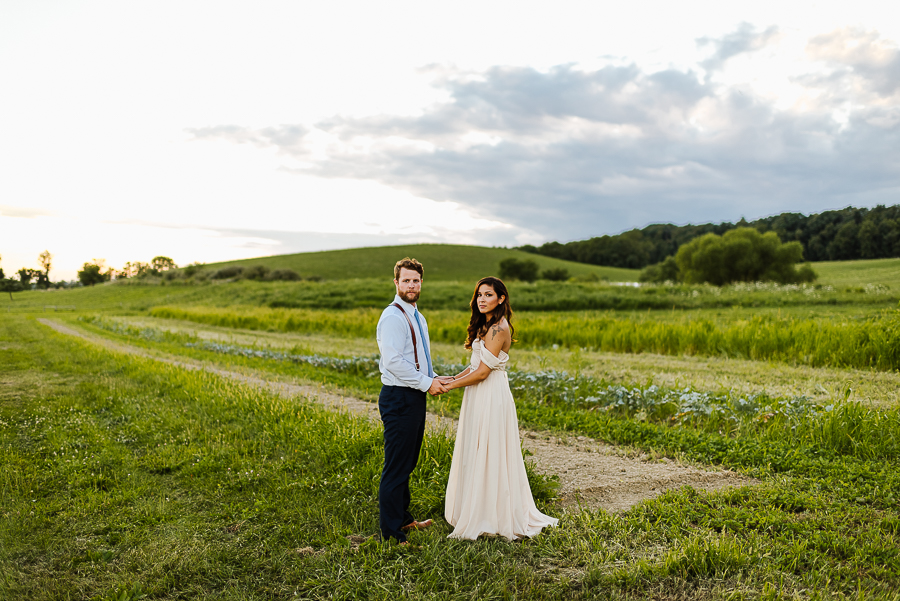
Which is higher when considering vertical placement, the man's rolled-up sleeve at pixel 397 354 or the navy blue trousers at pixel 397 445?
the man's rolled-up sleeve at pixel 397 354

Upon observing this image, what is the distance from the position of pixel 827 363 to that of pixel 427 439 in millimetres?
11265

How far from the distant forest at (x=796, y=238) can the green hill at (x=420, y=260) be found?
21671 mm

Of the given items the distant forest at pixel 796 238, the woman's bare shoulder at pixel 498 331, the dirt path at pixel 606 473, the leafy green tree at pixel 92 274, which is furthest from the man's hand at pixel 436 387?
the leafy green tree at pixel 92 274

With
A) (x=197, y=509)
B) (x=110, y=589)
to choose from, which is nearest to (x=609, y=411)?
(x=197, y=509)

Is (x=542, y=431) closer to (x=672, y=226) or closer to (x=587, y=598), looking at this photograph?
(x=587, y=598)

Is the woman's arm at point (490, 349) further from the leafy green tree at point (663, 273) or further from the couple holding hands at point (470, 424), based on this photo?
the leafy green tree at point (663, 273)

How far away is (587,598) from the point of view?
393 centimetres

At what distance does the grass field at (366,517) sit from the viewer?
163 inches

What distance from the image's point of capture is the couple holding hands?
15.2ft

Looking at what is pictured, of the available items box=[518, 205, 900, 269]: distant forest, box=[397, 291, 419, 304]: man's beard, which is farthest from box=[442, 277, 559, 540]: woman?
box=[518, 205, 900, 269]: distant forest

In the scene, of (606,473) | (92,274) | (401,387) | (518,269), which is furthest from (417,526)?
(92,274)

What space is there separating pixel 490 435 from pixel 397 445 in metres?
0.86

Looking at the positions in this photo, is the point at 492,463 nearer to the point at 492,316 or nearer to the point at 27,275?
the point at 492,316

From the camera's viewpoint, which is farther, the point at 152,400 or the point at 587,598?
the point at 152,400
